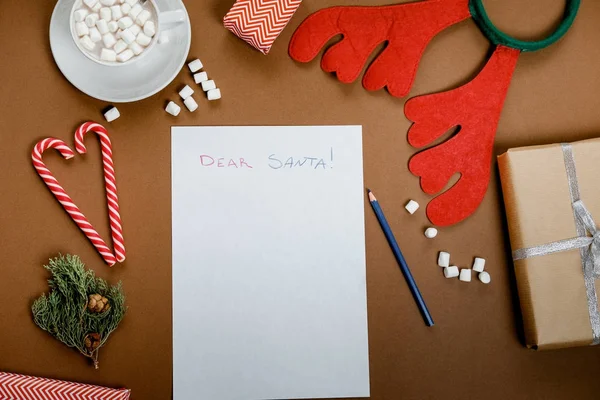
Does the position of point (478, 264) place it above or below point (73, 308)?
above

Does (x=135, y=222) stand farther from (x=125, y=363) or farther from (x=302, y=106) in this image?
(x=302, y=106)

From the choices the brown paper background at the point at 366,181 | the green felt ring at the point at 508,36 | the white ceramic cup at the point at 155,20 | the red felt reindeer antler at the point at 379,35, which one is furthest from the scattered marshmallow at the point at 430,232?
the white ceramic cup at the point at 155,20

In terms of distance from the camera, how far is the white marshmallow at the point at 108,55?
0.90 m

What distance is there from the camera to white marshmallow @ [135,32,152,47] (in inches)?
36.1

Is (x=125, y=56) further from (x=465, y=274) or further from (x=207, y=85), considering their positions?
(x=465, y=274)

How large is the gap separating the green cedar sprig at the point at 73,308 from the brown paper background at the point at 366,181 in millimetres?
24

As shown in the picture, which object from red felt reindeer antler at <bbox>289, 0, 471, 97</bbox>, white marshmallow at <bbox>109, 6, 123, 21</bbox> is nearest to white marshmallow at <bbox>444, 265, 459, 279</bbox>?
red felt reindeer antler at <bbox>289, 0, 471, 97</bbox>

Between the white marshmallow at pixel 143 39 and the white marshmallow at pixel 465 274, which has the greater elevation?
the white marshmallow at pixel 143 39

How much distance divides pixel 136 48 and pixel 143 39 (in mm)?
19

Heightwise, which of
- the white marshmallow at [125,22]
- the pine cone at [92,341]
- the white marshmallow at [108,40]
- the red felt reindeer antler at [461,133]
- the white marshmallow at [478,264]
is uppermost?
the white marshmallow at [125,22]

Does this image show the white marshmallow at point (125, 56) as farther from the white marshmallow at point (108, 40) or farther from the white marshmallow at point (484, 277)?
the white marshmallow at point (484, 277)

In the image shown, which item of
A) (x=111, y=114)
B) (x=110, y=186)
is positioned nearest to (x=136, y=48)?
(x=111, y=114)

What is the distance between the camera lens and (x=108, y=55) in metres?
0.90

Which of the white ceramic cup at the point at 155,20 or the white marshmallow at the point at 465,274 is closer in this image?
the white ceramic cup at the point at 155,20
